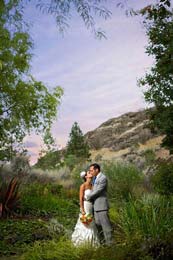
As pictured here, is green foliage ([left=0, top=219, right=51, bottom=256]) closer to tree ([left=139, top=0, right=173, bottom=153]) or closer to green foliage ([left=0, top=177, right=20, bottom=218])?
green foliage ([left=0, top=177, right=20, bottom=218])

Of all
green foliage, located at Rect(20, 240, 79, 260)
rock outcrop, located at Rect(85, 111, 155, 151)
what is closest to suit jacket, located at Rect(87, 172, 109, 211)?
green foliage, located at Rect(20, 240, 79, 260)

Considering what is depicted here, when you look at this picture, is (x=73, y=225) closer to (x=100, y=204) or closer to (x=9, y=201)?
(x=100, y=204)

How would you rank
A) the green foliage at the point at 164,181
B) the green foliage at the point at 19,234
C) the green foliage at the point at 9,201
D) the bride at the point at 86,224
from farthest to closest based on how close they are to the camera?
1. the green foliage at the point at 164,181
2. the green foliage at the point at 9,201
3. the green foliage at the point at 19,234
4. the bride at the point at 86,224

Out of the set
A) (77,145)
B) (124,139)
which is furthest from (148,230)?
(124,139)

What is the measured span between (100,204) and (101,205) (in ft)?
0.09

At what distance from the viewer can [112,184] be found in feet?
68.5

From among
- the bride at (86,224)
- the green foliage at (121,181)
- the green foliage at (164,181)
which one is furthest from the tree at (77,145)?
the bride at (86,224)

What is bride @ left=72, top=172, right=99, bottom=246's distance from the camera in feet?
33.3

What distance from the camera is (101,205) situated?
10344 mm

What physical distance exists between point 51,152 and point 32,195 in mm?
12351

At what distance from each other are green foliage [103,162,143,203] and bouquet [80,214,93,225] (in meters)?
8.55

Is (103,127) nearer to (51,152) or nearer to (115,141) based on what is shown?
(115,141)

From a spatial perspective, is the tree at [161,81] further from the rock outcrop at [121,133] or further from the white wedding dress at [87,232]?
the rock outcrop at [121,133]

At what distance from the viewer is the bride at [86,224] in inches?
400
